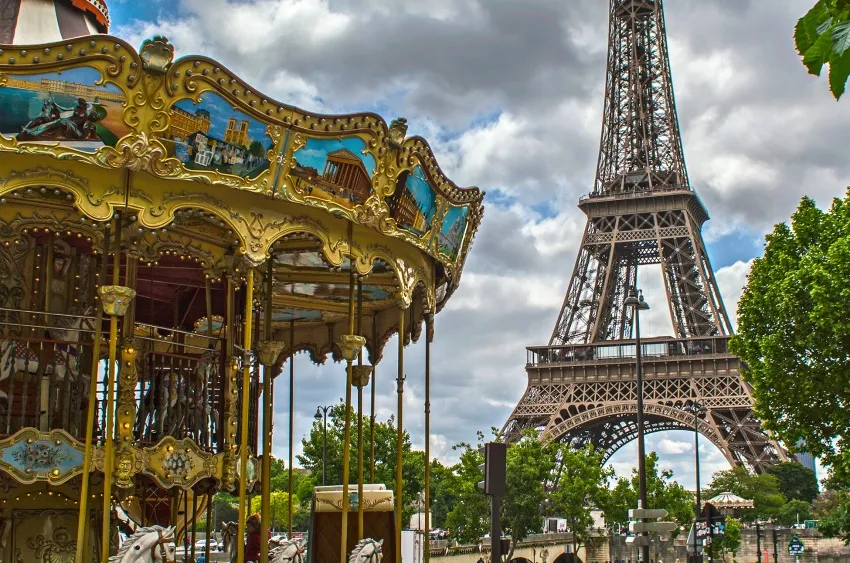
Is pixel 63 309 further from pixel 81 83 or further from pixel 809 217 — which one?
pixel 809 217

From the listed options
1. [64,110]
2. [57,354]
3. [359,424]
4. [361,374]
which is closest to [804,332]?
[361,374]

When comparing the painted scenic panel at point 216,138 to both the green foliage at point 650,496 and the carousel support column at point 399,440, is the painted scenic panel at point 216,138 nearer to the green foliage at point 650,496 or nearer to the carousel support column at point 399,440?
the carousel support column at point 399,440

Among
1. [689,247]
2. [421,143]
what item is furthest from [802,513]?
[421,143]

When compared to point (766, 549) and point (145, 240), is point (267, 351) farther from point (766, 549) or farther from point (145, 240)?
point (766, 549)

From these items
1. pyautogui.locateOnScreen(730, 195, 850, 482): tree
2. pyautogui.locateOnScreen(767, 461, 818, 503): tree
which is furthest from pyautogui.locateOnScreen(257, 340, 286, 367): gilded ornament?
pyautogui.locateOnScreen(767, 461, 818, 503): tree

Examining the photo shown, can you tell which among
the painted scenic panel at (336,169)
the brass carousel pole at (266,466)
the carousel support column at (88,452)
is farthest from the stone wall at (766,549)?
the carousel support column at (88,452)

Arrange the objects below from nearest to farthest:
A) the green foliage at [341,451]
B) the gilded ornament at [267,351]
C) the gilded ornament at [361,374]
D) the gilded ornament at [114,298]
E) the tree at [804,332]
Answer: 1. the gilded ornament at [114,298]
2. the gilded ornament at [267,351]
3. the gilded ornament at [361,374]
4. the tree at [804,332]
5. the green foliage at [341,451]
